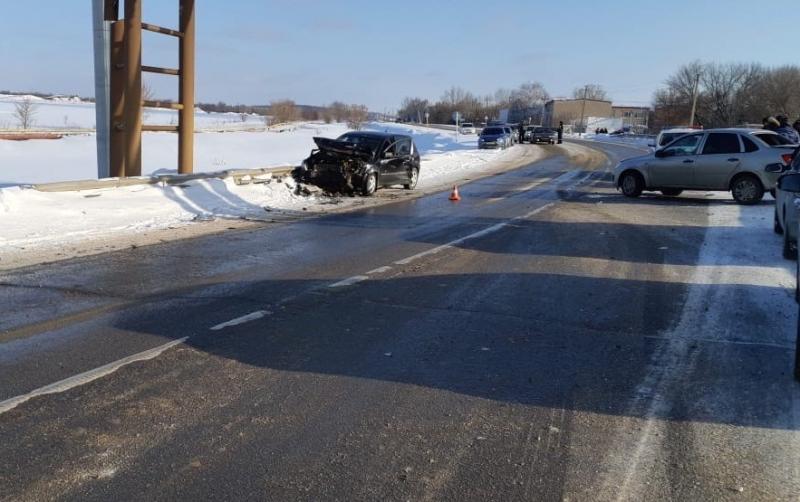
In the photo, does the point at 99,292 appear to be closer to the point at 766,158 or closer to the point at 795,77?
the point at 766,158

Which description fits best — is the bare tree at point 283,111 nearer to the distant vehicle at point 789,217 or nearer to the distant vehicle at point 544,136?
the distant vehicle at point 544,136

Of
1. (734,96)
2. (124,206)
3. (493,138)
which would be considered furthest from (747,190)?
(734,96)

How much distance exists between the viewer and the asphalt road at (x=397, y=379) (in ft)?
11.2

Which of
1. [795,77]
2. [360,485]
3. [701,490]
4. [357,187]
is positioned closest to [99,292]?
[360,485]

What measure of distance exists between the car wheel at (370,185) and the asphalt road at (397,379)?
29.3ft

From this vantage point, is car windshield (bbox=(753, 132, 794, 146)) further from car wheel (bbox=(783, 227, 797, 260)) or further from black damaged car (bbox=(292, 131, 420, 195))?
black damaged car (bbox=(292, 131, 420, 195))

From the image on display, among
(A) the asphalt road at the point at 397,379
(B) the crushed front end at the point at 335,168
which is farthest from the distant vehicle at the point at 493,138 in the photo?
(A) the asphalt road at the point at 397,379

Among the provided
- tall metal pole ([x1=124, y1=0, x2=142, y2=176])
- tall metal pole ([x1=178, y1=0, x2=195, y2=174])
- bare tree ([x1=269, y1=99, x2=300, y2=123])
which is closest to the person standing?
tall metal pole ([x1=178, y1=0, x2=195, y2=174])

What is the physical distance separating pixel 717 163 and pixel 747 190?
3.03ft

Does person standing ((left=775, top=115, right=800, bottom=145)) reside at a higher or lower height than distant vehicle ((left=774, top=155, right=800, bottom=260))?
higher

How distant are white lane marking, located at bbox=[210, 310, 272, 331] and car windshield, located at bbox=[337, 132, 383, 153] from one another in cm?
1286

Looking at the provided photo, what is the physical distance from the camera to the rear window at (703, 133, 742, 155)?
16469mm

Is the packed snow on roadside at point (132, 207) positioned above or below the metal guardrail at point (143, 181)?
below

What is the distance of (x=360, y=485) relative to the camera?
3299 mm
